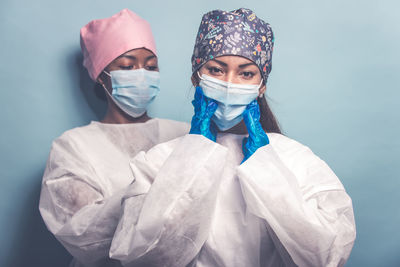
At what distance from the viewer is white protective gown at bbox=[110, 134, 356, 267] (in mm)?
985

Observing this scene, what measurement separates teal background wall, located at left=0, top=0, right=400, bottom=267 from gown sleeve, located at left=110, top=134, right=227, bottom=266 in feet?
3.10

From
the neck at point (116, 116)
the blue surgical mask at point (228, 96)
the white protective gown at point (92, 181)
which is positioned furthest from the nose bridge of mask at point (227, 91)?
the neck at point (116, 116)

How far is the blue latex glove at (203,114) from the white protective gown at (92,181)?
0.98ft

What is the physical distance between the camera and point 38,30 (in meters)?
1.83

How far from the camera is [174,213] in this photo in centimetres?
98

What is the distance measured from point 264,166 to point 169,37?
1092 millimetres

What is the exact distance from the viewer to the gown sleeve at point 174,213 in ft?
3.20

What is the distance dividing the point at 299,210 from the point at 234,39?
0.58 m

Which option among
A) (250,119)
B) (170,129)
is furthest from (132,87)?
(250,119)

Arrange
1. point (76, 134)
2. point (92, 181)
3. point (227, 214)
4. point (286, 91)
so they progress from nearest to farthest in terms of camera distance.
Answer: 1. point (227, 214)
2. point (92, 181)
3. point (76, 134)
4. point (286, 91)

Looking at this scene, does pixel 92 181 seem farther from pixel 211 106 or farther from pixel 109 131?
pixel 211 106

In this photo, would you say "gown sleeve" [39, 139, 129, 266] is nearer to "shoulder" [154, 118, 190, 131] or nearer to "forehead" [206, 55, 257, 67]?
"shoulder" [154, 118, 190, 131]

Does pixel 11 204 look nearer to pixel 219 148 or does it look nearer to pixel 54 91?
pixel 54 91

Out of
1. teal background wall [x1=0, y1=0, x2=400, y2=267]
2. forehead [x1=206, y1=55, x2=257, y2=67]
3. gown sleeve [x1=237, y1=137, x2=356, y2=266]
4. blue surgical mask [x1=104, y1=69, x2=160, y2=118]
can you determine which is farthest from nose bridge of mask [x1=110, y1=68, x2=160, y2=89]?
gown sleeve [x1=237, y1=137, x2=356, y2=266]
